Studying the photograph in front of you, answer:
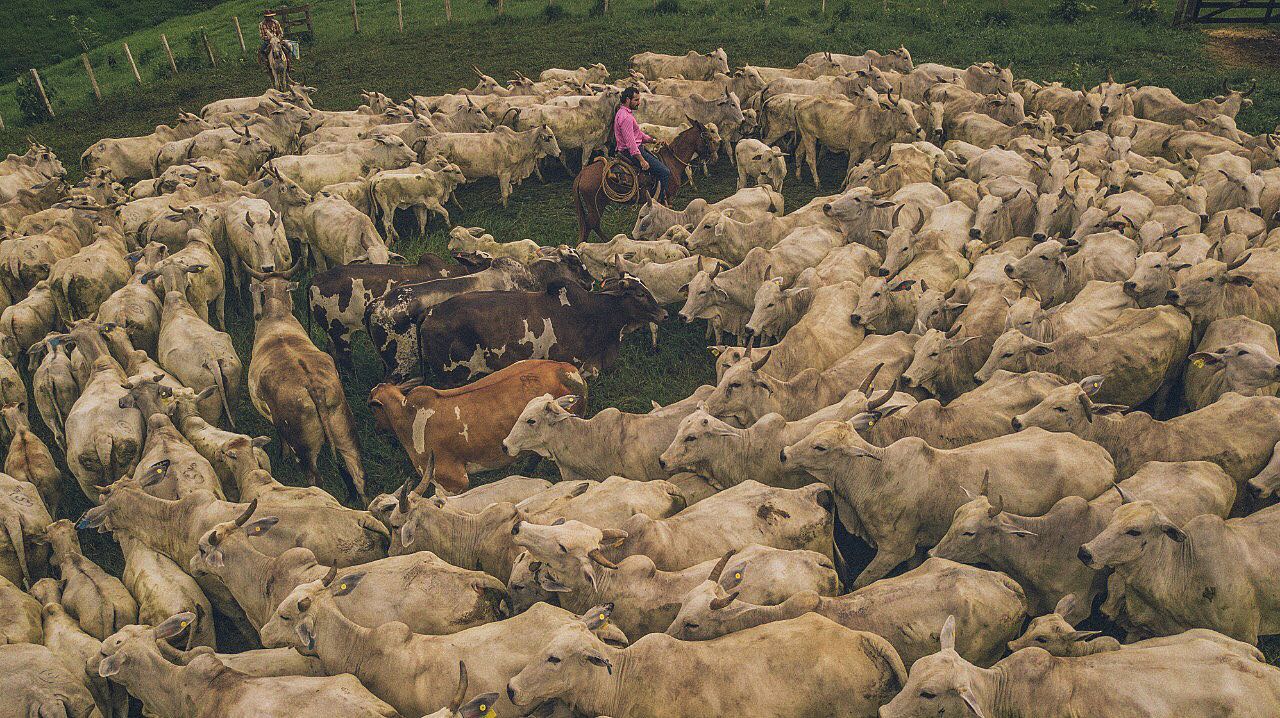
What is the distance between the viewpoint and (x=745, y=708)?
17.4ft

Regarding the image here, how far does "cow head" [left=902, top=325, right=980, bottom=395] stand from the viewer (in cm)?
848

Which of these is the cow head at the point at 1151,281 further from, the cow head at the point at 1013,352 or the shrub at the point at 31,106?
the shrub at the point at 31,106

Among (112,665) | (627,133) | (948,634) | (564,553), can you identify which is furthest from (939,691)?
(627,133)

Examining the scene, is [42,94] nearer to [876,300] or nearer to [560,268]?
[560,268]

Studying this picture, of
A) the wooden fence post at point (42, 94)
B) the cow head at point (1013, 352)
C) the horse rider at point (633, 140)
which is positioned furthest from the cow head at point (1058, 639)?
the wooden fence post at point (42, 94)

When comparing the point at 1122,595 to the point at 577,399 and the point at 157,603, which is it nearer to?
the point at 577,399

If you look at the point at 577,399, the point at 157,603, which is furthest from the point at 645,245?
the point at 157,603

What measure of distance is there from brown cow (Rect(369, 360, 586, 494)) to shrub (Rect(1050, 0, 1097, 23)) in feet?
73.1

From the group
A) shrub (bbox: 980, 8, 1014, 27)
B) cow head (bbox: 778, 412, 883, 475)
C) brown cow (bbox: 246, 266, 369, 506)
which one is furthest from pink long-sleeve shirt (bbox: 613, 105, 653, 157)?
shrub (bbox: 980, 8, 1014, 27)

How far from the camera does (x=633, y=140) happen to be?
1357 cm

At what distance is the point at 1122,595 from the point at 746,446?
3192 mm

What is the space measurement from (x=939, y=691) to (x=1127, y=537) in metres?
2.07

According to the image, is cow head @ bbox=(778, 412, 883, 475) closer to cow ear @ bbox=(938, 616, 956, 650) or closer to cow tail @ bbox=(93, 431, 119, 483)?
cow ear @ bbox=(938, 616, 956, 650)

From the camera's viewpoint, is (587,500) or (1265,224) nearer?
(587,500)
